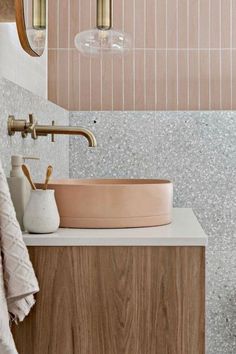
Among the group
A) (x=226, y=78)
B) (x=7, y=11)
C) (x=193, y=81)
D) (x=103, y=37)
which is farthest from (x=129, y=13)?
(x=7, y=11)

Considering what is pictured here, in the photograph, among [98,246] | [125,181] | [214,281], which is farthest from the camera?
[214,281]

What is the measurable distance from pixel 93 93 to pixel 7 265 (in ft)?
5.96

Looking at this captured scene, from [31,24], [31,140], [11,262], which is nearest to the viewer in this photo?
[11,262]

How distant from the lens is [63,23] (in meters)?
2.91

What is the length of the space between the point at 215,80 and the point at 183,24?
29cm

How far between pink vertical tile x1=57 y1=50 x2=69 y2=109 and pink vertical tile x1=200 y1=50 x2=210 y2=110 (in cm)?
60

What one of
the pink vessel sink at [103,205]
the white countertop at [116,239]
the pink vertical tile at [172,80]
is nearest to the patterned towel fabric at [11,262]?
the white countertop at [116,239]

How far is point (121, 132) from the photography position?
2848mm

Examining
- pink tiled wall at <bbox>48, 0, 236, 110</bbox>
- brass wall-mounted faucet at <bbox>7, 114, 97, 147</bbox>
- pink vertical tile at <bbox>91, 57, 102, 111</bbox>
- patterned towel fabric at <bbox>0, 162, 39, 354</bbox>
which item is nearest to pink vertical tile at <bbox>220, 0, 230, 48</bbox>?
pink tiled wall at <bbox>48, 0, 236, 110</bbox>

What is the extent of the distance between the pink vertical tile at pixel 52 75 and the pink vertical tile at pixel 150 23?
0.42m

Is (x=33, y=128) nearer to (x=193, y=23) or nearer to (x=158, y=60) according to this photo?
(x=158, y=60)

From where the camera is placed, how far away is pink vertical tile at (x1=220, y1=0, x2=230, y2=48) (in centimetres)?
289

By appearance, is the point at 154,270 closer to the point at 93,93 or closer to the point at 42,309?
the point at 42,309

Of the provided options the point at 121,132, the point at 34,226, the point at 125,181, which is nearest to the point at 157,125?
the point at 121,132
